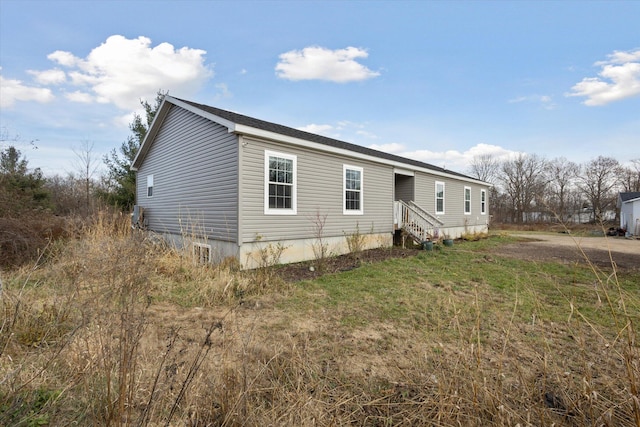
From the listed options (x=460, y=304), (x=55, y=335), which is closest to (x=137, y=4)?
(x=55, y=335)

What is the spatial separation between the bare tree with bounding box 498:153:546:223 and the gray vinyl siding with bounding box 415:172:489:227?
19541mm

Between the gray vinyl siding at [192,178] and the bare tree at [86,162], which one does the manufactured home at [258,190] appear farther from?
the bare tree at [86,162]

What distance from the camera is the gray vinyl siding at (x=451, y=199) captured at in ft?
47.1

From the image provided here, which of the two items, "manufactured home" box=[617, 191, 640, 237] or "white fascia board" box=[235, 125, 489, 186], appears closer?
"white fascia board" box=[235, 125, 489, 186]

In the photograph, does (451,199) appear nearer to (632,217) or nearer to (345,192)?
(345,192)

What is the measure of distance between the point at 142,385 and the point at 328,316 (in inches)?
102

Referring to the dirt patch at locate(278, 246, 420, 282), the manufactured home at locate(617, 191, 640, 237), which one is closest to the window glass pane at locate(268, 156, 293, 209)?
the dirt patch at locate(278, 246, 420, 282)

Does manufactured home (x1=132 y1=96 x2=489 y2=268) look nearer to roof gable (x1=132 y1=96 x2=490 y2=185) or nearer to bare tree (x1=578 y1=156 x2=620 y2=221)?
roof gable (x1=132 y1=96 x2=490 y2=185)

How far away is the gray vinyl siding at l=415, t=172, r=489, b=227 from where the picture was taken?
14.4m

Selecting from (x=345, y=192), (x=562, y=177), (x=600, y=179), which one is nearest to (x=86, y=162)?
(x=345, y=192)

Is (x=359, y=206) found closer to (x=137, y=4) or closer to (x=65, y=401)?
(x=137, y=4)

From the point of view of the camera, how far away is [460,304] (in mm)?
4555

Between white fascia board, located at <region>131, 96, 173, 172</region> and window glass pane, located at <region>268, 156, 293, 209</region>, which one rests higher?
white fascia board, located at <region>131, 96, 173, 172</region>

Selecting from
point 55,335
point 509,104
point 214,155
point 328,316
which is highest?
point 509,104
